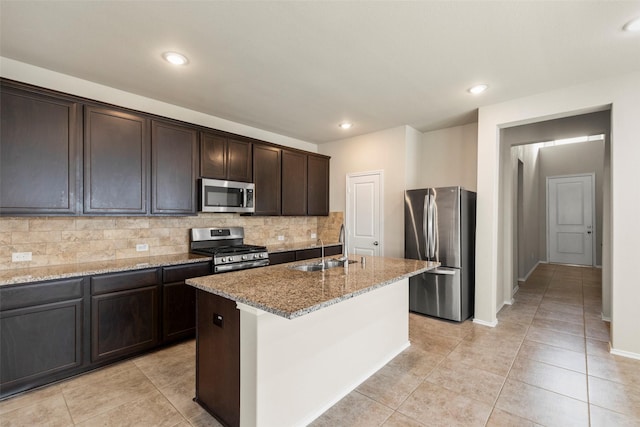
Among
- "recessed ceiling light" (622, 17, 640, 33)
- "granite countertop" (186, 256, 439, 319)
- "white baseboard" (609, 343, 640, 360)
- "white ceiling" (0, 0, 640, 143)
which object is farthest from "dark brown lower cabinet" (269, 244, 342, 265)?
"recessed ceiling light" (622, 17, 640, 33)

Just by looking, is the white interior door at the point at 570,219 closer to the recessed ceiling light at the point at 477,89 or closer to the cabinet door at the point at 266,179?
the recessed ceiling light at the point at 477,89

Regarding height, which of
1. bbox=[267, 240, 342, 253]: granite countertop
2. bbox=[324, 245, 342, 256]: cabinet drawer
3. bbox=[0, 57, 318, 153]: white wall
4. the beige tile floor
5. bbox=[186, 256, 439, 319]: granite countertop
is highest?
bbox=[0, 57, 318, 153]: white wall

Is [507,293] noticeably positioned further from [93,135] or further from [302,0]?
[93,135]

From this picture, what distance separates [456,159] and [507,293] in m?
2.19

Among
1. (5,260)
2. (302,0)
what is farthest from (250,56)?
(5,260)

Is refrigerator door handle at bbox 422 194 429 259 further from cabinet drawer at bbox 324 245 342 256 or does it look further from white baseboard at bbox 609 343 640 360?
white baseboard at bbox 609 343 640 360

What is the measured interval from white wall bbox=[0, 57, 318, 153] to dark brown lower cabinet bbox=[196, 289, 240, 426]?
2439 millimetres

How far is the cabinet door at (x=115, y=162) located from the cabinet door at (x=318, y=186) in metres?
2.55

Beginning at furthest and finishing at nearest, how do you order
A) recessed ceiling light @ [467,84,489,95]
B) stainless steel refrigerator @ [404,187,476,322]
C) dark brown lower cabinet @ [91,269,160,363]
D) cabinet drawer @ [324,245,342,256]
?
cabinet drawer @ [324,245,342,256], stainless steel refrigerator @ [404,187,476,322], recessed ceiling light @ [467,84,489,95], dark brown lower cabinet @ [91,269,160,363]

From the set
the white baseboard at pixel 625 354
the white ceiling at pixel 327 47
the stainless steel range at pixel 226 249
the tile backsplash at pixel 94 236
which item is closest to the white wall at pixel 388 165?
the white ceiling at pixel 327 47

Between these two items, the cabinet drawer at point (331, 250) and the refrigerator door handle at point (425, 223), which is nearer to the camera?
the refrigerator door handle at point (425, 223)

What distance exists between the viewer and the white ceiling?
192 centimetres

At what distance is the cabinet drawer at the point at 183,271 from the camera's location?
2.93m

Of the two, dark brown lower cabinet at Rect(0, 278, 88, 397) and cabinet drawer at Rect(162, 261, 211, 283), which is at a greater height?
cabinet drawer at Rect(162, 261, 211, 283)
